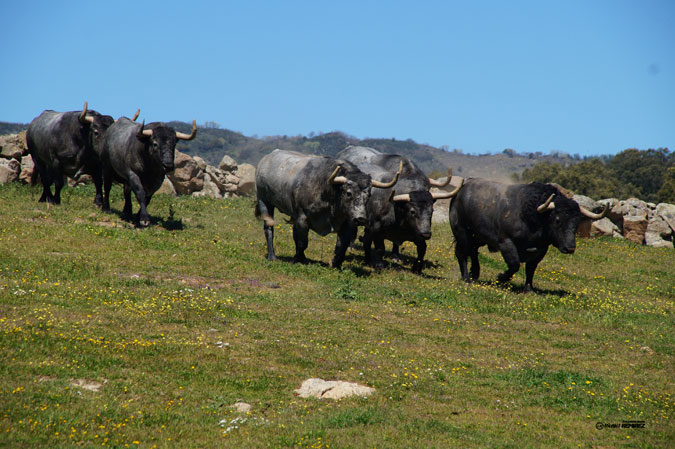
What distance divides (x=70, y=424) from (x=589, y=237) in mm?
26070

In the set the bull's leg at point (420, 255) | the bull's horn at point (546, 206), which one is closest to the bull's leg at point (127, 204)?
the bull's leg at point (420, 255)

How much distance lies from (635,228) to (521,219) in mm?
16316

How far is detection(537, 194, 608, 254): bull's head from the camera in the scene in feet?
57.6

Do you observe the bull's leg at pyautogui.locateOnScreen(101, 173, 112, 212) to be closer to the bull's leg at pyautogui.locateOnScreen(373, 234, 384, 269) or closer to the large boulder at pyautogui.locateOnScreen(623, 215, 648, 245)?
the bull's leg at pyautogui.locateOnScreen(373, 234, 384, 269)

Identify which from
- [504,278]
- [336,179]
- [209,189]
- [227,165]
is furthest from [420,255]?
[227,165]

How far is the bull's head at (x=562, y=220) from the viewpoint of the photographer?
17547 mm

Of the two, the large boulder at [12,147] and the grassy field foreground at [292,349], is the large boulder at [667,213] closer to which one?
the grassy field foreground at [292,349]

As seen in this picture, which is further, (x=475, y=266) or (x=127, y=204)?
(x=127, y=204)

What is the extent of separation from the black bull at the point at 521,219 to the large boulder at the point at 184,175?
56.5ft

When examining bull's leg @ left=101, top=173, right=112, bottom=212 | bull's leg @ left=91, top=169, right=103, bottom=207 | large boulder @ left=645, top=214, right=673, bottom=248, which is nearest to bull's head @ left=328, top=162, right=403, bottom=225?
bull's leg @ left=101, top=173, right=112, bottom=212

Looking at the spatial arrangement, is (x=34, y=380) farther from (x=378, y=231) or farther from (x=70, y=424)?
(x=378, y=231)

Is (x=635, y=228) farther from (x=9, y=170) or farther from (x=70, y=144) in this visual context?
(x=9, y=170)

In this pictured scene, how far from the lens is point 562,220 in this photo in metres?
17.7

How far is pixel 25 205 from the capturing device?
2325 cm
